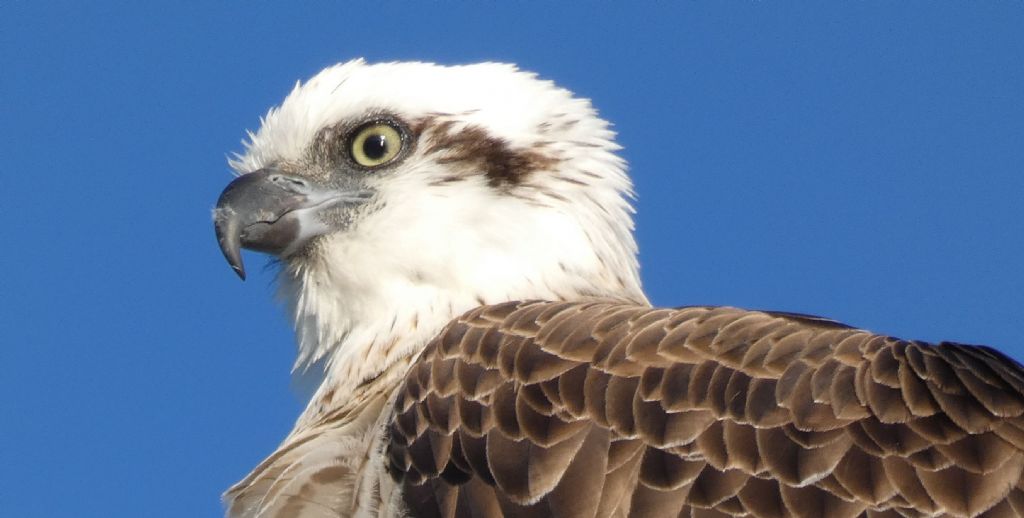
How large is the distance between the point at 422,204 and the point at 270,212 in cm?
73

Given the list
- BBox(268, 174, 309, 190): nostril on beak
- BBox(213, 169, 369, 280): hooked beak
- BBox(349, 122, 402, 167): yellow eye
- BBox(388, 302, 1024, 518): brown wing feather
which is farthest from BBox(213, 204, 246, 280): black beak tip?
BBox(388, 302, 1024, 518): brown wing feather

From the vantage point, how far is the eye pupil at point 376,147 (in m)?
8.37

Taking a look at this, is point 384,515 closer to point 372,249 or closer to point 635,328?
point 635,328

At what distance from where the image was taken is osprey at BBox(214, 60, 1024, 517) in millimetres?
5777

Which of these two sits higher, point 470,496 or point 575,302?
point 575,302

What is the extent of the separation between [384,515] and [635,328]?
1.17 m

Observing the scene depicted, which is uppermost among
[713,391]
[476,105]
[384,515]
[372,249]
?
[476,105]

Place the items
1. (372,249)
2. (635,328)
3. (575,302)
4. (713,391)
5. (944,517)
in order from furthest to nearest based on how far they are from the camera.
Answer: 1. (372,249)
2. (575,302)
3. (635,328)
4. (713,391)
5. (944,517)

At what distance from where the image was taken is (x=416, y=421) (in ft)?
21.4

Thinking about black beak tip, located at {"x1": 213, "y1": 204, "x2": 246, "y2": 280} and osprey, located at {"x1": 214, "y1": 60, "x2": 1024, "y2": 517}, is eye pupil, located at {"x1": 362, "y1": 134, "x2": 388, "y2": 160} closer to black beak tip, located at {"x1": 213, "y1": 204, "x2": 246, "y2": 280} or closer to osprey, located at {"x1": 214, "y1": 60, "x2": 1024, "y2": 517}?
osprey, located at {"x1": 214, "y1": 60, "x2": 1024, "y2": 517}

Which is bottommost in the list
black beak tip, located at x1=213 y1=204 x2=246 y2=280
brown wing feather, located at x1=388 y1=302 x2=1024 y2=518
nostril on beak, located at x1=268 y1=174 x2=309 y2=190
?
brown wing feather, located at x1=388 y1=302 x2=1024 y2=518

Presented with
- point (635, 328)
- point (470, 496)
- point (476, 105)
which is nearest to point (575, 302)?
point (635, 328)

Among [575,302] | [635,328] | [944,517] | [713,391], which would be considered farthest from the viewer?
[575,302]

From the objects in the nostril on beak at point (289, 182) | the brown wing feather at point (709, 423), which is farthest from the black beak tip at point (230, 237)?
the brown wing feather at point (709, 423)
